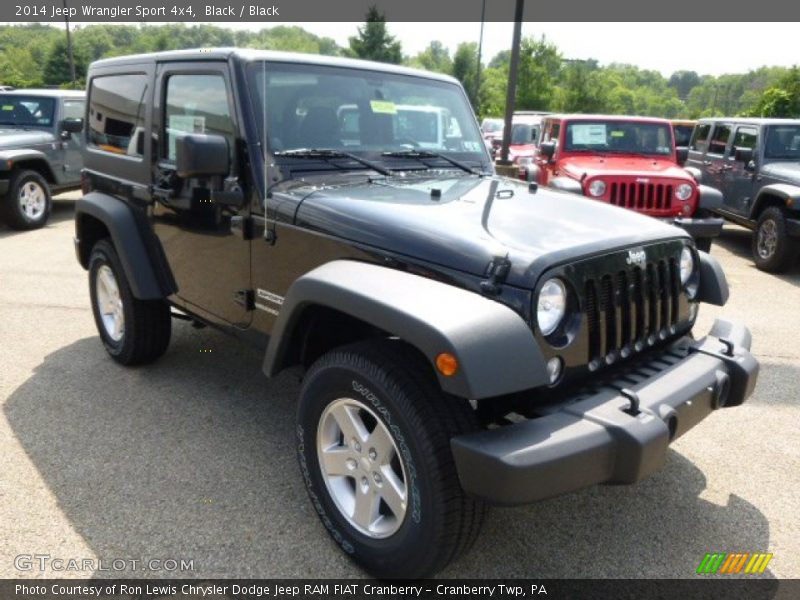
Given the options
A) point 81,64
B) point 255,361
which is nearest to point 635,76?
point 81,64

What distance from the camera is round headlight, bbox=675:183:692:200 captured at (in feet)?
24.8

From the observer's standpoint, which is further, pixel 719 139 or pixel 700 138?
pixel 700 138

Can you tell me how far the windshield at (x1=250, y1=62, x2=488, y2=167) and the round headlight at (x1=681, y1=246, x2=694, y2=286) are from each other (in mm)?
1329

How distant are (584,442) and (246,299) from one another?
1.84 meters

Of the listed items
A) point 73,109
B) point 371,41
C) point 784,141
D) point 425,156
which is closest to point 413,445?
point 425,156

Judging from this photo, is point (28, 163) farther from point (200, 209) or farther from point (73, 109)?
point (200, 209)

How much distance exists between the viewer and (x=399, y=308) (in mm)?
2137

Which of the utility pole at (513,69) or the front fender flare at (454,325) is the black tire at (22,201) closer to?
the utility pole at (513,69)

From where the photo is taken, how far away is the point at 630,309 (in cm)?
256

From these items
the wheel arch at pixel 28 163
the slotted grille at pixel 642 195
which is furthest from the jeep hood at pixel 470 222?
the wheel arch at pixel 28 163

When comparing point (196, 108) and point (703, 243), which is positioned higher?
point (196, 108)

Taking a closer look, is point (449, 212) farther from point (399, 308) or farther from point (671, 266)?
point (671, 266)

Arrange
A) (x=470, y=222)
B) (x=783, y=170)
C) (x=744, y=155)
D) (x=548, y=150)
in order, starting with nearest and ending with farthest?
(x=470, y=222)
(x=783, y=170)
(x=548, y=150)
(x=744, y=155)
